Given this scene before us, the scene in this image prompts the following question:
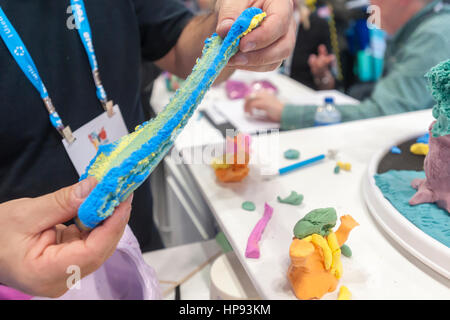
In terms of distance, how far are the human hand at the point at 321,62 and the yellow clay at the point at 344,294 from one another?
156 cm

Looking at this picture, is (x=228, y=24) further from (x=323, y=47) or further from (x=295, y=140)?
(x=323, y=47)

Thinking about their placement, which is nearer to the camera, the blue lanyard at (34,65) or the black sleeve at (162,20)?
the blue lanyard at (34,65)

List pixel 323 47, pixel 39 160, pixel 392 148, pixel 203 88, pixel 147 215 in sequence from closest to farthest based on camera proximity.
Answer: pixel 203 88 → pixel 39 160 → pixel 392 148 → pixel 147 215 → pixel 323 47

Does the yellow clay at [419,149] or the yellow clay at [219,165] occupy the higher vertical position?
the yellow clay at [219,165]

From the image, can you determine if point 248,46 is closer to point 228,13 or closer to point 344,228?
point 228,13

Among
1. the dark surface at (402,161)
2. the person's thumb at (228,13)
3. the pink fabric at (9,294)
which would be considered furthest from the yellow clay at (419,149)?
the pink fabric at (9,294)

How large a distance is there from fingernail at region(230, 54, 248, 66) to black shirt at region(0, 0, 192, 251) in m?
0.24

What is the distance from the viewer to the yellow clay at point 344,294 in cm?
40

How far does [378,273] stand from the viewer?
431 mm

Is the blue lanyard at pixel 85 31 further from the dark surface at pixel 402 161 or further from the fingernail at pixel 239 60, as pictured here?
the dark surface at pixel 402 161

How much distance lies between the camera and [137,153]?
0.33 meters

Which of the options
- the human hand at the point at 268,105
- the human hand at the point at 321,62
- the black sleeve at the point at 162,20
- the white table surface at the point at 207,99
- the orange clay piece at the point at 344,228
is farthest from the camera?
the human hand at the point at 321,62
